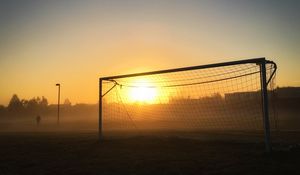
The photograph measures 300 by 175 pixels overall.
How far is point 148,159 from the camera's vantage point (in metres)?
10.4

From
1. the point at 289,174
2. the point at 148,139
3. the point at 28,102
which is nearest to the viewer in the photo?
the point at 289,174

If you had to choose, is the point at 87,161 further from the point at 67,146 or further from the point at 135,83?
the point at 135,83

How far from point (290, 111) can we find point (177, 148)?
53.0 meters

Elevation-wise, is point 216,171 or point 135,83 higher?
point 135,83

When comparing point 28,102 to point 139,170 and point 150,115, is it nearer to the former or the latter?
point 150,115

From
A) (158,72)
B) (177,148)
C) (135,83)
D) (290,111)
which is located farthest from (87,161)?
(290,111)

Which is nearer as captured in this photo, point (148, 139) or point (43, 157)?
point (43, 157)

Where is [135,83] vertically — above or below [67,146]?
above

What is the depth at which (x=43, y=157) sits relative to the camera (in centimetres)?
1158

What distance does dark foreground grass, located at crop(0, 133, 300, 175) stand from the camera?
8.75m

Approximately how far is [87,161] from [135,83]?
29.8ft

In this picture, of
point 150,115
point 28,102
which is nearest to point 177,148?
point 150,115

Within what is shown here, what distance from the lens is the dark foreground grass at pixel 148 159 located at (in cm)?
875

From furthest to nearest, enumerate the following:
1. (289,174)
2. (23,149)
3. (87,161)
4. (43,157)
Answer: (23,149) < (43,157) < (87,161) < (289,174)
